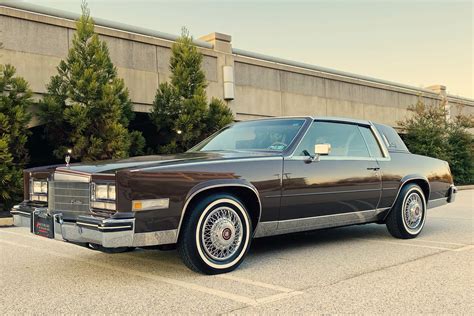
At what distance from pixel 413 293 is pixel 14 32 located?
11246mm

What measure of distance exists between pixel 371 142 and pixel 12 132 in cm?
771

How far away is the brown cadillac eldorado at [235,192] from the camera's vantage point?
4.14 m

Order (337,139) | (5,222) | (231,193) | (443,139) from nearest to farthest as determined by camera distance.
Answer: (231,193) → (337,139) → (5,222) → (443,139)

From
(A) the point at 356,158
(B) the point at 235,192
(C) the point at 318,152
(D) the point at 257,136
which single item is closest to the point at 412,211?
(A) the point at 356,158

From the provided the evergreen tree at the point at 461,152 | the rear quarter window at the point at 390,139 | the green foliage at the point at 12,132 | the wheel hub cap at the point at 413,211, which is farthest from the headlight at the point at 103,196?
the evergreen tree at the point at 461,152

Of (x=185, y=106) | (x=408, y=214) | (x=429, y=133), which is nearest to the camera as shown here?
(x=408, y=214)

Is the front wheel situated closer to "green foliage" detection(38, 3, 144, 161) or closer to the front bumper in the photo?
the front bumper

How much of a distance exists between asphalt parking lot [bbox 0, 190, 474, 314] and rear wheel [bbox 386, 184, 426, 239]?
20cm

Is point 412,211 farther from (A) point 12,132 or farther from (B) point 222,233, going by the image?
(A) point 12,132

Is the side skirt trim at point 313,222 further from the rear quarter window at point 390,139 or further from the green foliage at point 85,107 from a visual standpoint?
the green foliage at point 85,107

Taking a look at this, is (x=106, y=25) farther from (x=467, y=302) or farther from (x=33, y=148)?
(x=467, y=302)

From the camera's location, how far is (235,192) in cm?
484

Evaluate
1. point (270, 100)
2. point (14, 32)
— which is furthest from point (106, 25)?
point (270, 100)

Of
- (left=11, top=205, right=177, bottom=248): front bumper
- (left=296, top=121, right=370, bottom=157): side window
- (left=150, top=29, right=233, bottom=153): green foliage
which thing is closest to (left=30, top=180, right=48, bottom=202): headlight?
(left=11, top=205, right=177, bottom=248): front bumper
